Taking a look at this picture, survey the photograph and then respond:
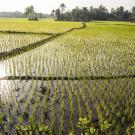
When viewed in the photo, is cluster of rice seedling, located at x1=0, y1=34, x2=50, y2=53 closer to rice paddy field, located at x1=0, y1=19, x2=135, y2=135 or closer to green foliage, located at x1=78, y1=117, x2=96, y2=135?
rice paddy field, located at x1=0, y1=19, x2=135, y2=135

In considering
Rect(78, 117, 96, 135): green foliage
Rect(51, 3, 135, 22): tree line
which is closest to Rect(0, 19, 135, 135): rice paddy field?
Rect(78, 117, 96, 135): green foliage

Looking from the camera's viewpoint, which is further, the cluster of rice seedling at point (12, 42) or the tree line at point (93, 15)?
the tree line at point (93, 15)

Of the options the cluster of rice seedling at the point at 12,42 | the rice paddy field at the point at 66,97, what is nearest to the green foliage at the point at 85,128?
the rice paddy field at the point at 66,97

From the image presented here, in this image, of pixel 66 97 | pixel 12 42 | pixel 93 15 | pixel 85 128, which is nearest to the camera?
pixel 85 128

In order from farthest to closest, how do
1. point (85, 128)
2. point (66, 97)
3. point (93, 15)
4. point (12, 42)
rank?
point (93, 15) < point (12, 42) < point (66, 97) < point (85, 128)

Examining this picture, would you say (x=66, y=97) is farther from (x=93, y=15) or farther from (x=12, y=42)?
(x=93, y=15)

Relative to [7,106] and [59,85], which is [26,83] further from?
[7,106]

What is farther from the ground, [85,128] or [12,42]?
[12,42]

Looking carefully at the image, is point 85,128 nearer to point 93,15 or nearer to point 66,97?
point 66,97

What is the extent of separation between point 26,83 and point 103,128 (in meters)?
3.29

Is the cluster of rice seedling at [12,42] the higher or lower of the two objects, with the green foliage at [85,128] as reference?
higher

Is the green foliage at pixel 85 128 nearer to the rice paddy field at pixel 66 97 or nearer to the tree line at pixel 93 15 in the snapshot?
the rice paddy field at pixel 66 97

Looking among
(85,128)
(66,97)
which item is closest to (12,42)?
(66,97)

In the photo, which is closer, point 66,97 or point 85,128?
point 85,128
